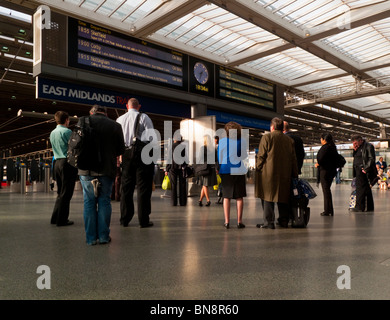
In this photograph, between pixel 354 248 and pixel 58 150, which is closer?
pixel 354 248

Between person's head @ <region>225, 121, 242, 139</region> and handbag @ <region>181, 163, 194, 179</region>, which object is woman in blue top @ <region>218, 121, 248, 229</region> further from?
handbag @ <region>181, 163, 194, 179</region>

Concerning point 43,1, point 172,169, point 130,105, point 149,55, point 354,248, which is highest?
point 43,1

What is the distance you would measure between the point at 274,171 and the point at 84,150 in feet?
9.06

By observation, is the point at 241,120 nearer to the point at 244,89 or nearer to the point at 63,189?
the point at 244,89

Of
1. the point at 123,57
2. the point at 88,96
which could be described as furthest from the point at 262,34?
the point at 88,96

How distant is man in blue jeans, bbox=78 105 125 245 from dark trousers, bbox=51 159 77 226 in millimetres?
1533

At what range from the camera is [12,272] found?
269 cm

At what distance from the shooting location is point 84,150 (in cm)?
384

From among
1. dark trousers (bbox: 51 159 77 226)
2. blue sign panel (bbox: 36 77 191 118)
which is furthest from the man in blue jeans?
blue sign panel (bbox: 36 77 191 118)

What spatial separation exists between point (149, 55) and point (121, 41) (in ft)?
2.99

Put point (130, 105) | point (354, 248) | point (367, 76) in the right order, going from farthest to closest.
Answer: point (367, 76)
point (130, 105)
point (354, 248)

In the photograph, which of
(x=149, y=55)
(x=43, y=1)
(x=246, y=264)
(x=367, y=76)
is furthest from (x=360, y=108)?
Answer: (x=246, y=264)

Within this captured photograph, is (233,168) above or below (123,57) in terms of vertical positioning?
below

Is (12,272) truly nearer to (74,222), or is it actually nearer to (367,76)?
(74,222)
